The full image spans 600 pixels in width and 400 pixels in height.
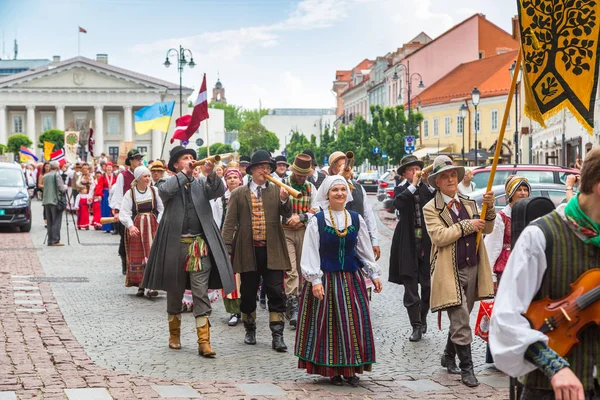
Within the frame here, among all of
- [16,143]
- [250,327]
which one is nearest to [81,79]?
[16,143]

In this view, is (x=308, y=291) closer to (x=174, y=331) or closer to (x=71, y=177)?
(x=174, y=331)

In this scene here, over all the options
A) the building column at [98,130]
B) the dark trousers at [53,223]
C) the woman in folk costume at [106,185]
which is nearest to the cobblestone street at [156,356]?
the dark trousers at [53,223]

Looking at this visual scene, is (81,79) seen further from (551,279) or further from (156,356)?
(551,279)

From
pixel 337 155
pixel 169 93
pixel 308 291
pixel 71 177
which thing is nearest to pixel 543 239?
pixel 308 291

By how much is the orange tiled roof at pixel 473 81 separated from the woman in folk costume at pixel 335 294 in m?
55.5

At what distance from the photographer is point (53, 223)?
21.5 meters

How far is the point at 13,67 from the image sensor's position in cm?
18938

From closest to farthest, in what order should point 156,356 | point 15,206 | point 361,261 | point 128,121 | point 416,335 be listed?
point 361,261, point 156,356, point 416,335, point 15,206, point 128,121

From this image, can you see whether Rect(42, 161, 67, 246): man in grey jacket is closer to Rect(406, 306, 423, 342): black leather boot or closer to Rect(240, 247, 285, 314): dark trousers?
Rect(240, 247, 285, 314): dark trousers

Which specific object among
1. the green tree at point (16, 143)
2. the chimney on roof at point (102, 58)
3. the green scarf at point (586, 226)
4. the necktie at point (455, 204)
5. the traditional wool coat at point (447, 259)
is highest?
the chimney on roof at point (102, 58)

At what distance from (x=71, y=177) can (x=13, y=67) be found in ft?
551

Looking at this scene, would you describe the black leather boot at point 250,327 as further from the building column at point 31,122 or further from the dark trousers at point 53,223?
the building column at point 31,122

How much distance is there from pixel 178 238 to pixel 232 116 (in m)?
181

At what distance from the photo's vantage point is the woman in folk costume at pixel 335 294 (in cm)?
755
